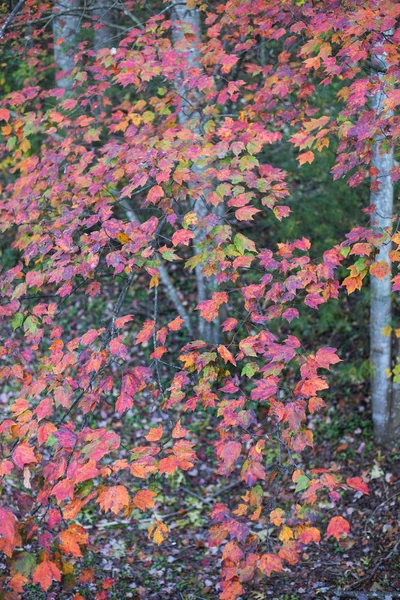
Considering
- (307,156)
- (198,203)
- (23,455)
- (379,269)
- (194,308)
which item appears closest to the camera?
(23,455)

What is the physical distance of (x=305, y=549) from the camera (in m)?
5.55

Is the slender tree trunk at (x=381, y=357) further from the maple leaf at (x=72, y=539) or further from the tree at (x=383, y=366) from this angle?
the maple leaf at (x=72, y=539)

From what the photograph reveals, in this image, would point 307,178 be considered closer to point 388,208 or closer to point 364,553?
point 388,208

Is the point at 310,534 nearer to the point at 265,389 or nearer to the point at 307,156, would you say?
the point at 265,389

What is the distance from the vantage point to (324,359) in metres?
3.41

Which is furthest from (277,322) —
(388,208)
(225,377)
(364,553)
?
(225,377)

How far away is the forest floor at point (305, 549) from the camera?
501cm

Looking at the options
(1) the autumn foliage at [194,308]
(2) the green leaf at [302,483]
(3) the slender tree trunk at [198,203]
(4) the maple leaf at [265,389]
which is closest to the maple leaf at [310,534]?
(1) the autumn foliage at [194,308]

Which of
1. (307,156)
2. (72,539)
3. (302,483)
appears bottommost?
(302,483)

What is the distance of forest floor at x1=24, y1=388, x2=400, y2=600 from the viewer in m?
5.01

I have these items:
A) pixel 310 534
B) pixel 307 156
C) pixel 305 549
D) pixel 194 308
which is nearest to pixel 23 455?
pixel 194 308

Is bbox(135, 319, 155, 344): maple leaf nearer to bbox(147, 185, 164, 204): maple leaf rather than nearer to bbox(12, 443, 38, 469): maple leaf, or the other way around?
bbox(147, 185, 164, 204): maple leaf

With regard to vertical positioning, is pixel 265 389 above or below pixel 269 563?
above

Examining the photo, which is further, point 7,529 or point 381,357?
point 381,357
